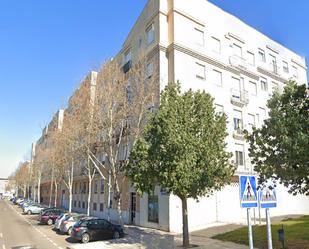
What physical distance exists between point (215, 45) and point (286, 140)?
22702mm

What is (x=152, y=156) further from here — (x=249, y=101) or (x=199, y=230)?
(x=249, y=101)

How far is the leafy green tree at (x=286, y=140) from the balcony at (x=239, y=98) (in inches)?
778

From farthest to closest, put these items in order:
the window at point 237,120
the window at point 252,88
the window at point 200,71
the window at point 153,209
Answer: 1. the window at point 252,88
2. the window at point 237,120
3. the window at point 200,71
4. the window at point 153,209

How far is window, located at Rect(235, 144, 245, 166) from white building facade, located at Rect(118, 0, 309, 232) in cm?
10

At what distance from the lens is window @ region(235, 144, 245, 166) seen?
32.9 metres

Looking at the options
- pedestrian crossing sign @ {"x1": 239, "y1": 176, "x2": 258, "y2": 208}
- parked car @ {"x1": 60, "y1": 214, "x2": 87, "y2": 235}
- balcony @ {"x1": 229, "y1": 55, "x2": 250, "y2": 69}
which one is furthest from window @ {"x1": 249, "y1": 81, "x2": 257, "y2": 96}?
pedestrian crossing sign @ {"x1": 239, "y1": 176, "x2": 258, "y2": 208}

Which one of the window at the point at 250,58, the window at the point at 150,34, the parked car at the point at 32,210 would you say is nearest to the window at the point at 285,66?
the window at the point at 250,58

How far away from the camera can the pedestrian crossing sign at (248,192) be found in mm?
8867

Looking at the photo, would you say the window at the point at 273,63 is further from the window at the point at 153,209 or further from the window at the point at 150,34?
the window at the point at 153,209

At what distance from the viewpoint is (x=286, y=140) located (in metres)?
11.9

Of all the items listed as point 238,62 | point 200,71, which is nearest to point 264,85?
point 238,62

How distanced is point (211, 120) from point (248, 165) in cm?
1641

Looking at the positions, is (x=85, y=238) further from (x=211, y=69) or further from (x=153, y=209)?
(x=211, y=69)

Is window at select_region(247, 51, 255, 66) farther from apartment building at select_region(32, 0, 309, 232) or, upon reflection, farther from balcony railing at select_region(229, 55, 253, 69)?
balcony railing at select_region(229, 55, 253, 69)
